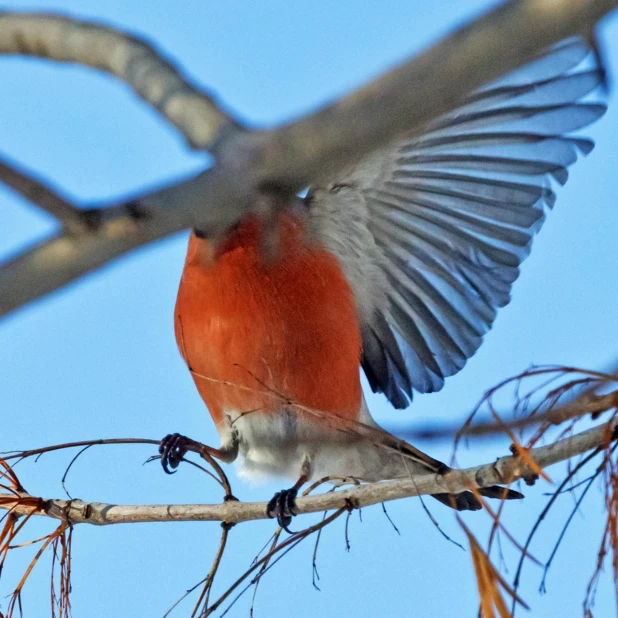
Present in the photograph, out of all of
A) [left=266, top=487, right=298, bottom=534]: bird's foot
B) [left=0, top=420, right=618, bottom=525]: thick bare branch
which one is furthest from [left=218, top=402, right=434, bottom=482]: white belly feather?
[left=0, top=420, right=618, bottom=525]: thick bare branch

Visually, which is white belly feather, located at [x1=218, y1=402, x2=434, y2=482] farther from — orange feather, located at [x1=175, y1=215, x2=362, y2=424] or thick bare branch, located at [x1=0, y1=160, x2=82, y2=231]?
thick bare branch, located at [x1=0, y1=160, x2=82, y2=231]

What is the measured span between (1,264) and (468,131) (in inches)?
53.5

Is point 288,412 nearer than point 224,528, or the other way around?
point 224,528

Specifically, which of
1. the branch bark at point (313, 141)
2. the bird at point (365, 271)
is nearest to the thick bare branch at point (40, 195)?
the branch bark at point (313, 141)

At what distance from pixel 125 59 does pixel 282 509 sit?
0.83 m

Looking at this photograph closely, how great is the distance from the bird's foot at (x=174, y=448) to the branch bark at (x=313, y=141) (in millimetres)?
1093

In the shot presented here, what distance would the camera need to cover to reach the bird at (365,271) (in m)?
1.70

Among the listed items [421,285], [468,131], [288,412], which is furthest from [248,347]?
[468,131]

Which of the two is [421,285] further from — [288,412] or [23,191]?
[23,191]

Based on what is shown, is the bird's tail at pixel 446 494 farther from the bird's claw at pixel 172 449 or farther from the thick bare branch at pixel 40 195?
the thick bare branch at pixel 40 195

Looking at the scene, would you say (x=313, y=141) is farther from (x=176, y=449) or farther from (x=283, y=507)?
(x=176, y=449)

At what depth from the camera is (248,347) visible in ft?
5.64

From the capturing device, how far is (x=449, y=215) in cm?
185

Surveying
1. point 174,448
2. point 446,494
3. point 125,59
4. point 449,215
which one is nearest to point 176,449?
point 174,448
